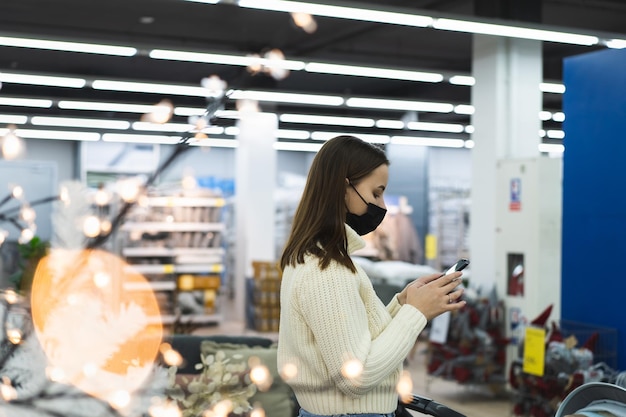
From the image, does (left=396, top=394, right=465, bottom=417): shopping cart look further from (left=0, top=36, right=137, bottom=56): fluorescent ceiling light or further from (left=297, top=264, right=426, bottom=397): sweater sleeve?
(left=0, top=36, right=137, bottom=56): fluorescent ceiling light

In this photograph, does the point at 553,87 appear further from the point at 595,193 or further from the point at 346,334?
the point at 346,334

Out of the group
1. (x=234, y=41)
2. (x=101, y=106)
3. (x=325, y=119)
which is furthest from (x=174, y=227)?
(x=325, y=119)

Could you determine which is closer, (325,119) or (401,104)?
(401,104)

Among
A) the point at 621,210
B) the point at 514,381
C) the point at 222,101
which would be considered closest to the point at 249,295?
the point at 514,381

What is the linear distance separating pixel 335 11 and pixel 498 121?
2142mm

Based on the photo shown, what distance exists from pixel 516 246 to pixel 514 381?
1.36 metres

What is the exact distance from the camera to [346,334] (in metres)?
1.50

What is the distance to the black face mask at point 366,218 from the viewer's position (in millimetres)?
1665

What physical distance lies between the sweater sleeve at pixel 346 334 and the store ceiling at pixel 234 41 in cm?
531

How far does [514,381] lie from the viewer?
5094 millimetres

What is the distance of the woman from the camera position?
1505 mm

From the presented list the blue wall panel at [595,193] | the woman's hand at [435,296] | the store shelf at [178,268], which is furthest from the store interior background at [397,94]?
the woman's hand at [435,296]

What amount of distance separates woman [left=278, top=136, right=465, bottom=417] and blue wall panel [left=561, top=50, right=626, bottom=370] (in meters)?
3.24

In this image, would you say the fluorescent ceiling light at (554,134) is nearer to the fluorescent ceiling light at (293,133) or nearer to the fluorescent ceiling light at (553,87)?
the fluorescent ceiling light at (293,133)
